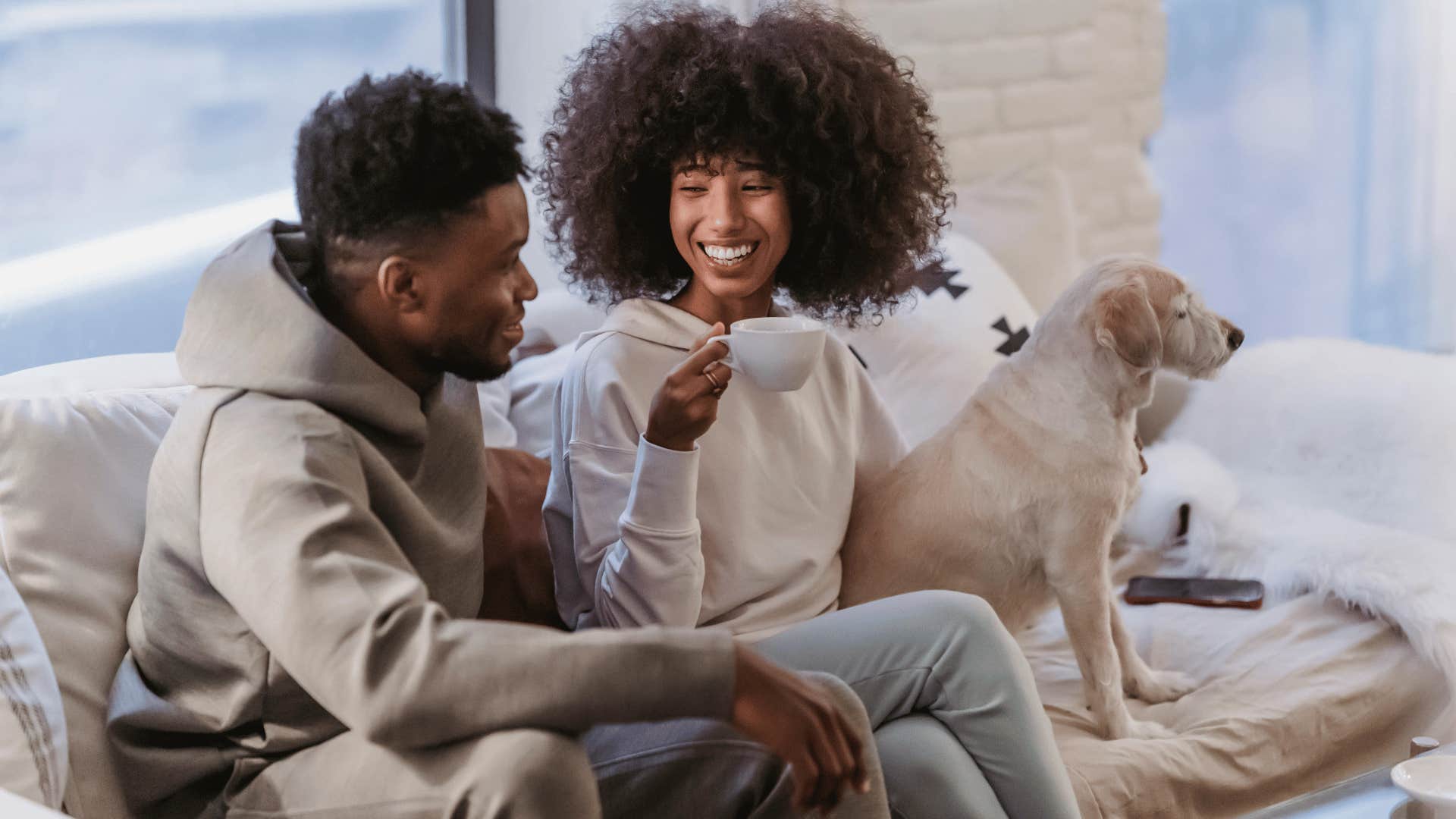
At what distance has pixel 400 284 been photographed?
112cm

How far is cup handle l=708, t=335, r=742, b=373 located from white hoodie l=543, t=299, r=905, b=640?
0.35 ft

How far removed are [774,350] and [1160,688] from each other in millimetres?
866

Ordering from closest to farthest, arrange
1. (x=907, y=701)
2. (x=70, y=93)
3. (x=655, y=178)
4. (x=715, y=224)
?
(x=907, y=701) → (x=715, y=224) → (x=655, y=178) → (x=70, y=93)

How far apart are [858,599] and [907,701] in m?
0.28

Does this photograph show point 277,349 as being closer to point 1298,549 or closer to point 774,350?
point 774,350

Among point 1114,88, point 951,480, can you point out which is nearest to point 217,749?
point 951,480

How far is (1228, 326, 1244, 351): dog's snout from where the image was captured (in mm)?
1690

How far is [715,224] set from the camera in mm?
1576

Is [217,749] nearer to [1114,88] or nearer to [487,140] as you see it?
[487,140]

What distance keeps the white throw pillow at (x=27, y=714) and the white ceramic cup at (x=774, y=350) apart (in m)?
0.70

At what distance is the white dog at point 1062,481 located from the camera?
1643 millimetres

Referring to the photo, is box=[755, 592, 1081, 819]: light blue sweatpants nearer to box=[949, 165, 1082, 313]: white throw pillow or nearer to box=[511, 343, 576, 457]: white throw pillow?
box=[511, 343, 576, 457]: white throw pillow

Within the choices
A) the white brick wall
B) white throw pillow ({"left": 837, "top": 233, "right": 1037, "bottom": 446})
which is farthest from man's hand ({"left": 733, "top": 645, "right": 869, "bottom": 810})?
the white brick wall

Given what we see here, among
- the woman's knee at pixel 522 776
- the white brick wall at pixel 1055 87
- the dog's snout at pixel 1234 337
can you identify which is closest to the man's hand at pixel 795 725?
the woman's knee at pixel 522 776
